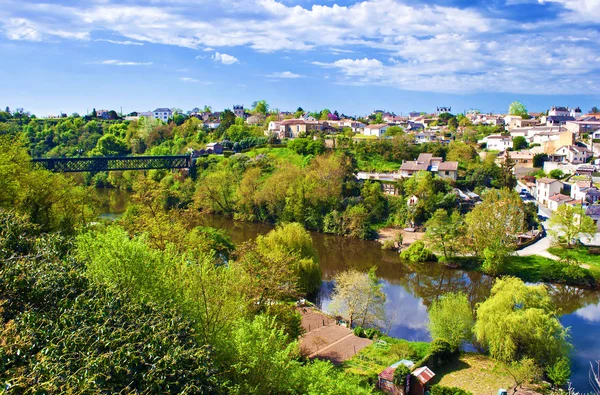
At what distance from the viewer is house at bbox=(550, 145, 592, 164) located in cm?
5412

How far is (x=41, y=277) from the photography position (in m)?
9.28

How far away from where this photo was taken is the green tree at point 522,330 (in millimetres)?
17297

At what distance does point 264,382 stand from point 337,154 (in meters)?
45.3

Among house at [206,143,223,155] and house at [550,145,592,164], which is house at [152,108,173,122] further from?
house at [550,145,592,164]

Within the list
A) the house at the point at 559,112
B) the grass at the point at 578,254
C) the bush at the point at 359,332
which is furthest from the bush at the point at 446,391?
the house at the point at 559,112

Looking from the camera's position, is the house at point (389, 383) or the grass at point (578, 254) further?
the grass at point (578, 254)

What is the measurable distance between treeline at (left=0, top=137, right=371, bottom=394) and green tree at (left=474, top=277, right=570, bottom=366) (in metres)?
8.01

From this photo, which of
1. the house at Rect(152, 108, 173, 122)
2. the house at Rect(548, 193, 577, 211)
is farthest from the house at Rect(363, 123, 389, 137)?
the house at Rect(152, 108, 173, 122)

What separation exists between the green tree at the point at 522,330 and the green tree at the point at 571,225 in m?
16.5

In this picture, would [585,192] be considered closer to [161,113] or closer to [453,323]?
[453,323]

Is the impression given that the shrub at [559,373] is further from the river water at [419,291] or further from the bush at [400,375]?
the bush at [400,375]

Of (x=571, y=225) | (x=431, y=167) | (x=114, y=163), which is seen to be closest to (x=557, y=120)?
(x=431, y=167)

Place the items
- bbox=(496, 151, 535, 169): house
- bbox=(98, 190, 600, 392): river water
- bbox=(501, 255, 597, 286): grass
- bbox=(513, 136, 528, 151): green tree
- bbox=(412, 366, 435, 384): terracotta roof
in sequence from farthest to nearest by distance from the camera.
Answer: bbox=(513, 136, 528, 151): green tree, bbox=(496, 151, 535, 169): house, bbox=(501, 255, 597, 286): grass, bbox=(98, 190, 600, 392): river water, bbox=(412, 366, 435, 384): terracotta roof

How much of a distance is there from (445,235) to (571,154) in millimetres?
32626
